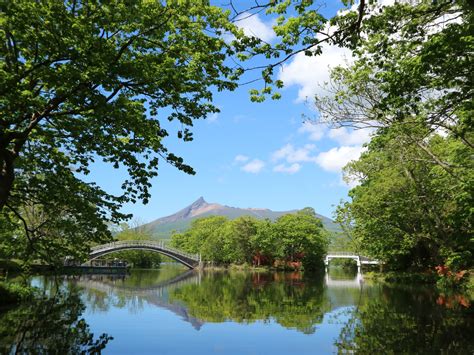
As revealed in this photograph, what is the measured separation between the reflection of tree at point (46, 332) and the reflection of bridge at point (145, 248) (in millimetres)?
46744

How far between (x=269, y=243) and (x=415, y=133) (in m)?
56.7

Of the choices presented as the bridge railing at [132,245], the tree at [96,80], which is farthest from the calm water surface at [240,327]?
the bridge railing at [132,245]

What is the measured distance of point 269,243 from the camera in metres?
73.7

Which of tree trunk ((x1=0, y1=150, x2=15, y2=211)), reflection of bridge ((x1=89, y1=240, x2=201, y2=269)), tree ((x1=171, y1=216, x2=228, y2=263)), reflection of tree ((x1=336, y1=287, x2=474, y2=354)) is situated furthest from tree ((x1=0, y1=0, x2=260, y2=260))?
tree ((x1=171, y1=216, x2=228, y2=263))

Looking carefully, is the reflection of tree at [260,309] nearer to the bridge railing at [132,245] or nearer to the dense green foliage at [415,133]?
the dense green foliage at [415,133]

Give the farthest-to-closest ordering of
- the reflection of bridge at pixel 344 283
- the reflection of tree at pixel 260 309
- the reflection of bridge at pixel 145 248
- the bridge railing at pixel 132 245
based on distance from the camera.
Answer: the bridge railing at pixel 132 245 < the reflection of bridge at pixel 145 248 < the reflection of bridge at pixel 344 283 < the reflection of tree at pixel 260 309

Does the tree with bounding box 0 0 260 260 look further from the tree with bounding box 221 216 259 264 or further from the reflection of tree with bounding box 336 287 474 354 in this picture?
the tree with bounding box 221 216 259 264

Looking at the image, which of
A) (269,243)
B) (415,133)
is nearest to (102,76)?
(415,133)

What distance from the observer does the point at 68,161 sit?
12812mm

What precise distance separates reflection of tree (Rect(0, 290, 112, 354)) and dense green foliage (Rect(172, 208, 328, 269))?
186ft

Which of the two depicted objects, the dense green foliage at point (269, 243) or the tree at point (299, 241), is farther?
the dense green foliage at point (269, 243)

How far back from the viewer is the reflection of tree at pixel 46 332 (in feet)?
36.5

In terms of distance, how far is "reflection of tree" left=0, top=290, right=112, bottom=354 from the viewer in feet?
36.5

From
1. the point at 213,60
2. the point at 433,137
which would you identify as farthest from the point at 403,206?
the point at 213,60
